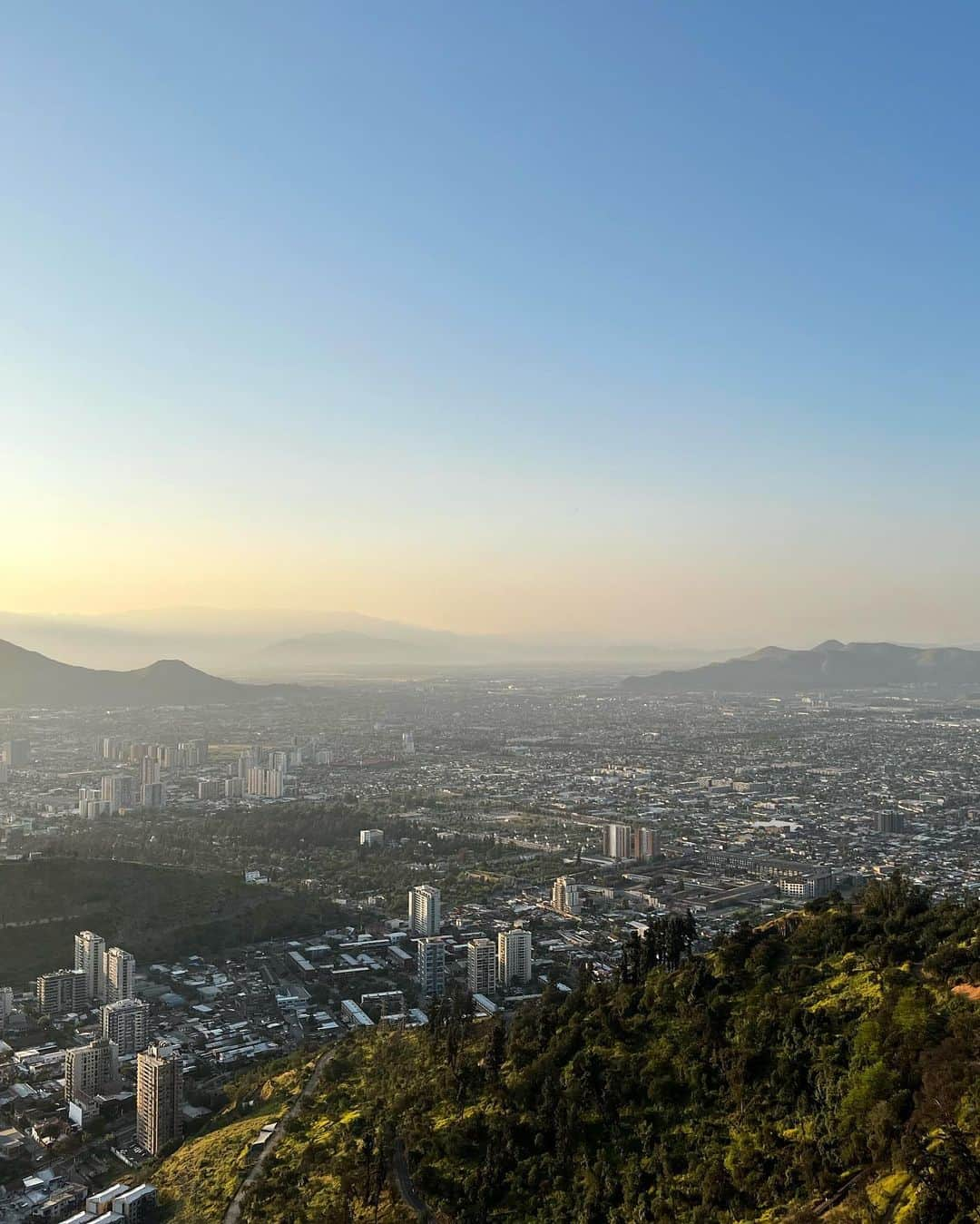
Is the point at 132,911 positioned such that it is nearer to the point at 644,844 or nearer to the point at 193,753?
the point at 644,844

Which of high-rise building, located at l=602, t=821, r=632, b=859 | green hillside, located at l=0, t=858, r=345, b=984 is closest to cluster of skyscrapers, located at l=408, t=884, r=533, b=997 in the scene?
green hillside, located at l=0, t=858, r=345, b=984

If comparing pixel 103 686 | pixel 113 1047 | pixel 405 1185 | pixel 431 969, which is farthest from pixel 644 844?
pixel 103 686

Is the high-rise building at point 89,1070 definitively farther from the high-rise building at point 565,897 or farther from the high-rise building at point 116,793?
the high-rise building at point 116,793

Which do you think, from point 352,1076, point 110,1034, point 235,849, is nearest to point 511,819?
point 235,849

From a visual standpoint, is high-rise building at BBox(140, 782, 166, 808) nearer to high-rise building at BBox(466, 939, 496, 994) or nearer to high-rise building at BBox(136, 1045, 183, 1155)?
high-rise building at BBox(466, 939, 496, 994)

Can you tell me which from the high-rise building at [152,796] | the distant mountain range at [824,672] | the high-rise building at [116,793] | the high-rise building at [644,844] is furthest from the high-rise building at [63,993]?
the distant mountain range at [824,672]

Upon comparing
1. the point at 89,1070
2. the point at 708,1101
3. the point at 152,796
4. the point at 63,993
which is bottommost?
the point at 63,993
